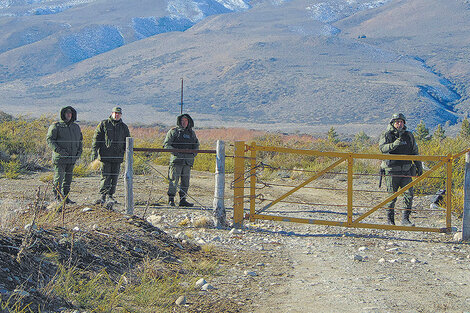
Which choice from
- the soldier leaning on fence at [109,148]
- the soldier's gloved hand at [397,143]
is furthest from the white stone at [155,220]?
the soldier's gloved hand at [397,143]

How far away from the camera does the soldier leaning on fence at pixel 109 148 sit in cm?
1082

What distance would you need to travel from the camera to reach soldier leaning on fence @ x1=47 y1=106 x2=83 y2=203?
10.6 metres

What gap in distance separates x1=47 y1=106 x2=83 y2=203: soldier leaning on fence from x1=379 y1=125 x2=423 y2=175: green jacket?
5040 mm

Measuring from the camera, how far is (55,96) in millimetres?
115250

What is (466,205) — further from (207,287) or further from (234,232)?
(207,287)

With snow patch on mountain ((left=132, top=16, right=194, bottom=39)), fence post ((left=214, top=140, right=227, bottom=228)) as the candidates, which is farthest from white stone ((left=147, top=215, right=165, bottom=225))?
snow patch on mountain ((left=132, top=16, right=194, bottom=39))

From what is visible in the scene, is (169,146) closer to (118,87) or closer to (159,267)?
(159,267)

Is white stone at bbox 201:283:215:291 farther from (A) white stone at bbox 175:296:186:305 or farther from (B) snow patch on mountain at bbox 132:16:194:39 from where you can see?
(B) snow patch on mountain at bbox 132:16:194:39

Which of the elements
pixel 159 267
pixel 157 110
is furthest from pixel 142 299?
pixel 157 110

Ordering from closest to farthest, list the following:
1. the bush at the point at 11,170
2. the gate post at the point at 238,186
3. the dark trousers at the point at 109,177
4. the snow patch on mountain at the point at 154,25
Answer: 1. the gate post at the point at 238,186
2. the dark trousers at the point at 109,177
3. the bush at the point at 11,170
4. the snow patch on mountain at the point at 154,25

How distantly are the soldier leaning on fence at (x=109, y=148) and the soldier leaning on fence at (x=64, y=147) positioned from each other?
340mm

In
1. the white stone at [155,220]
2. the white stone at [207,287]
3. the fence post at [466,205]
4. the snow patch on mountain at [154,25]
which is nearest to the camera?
the white stone at [207,287]

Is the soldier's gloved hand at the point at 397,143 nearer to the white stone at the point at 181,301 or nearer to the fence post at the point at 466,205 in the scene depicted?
the fence post at the point at 466,205

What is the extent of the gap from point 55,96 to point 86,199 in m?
108
